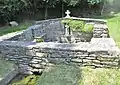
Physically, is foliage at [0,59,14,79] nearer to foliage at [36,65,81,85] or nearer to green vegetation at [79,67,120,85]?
foliage at [36,65,81,85]

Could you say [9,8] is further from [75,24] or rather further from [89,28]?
[89,28]

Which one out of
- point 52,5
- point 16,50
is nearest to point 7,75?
point 16,50

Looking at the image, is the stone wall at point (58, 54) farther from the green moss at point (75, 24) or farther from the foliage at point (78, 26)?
the green moss at point (75, 24)

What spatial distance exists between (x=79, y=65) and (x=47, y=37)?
5.09 metres

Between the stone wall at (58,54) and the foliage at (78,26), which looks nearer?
the stone wall at (58,54)

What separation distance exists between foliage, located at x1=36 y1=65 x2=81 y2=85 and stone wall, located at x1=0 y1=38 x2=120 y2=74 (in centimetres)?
22

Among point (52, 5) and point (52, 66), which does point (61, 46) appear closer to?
point (52, 66)

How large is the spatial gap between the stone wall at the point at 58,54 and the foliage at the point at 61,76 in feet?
0.73

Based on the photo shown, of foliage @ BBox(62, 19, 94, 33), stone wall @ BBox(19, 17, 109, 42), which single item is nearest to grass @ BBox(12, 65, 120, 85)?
stone wall @ BBox(19, 17, 109, 42)

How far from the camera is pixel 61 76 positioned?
6.41 metres

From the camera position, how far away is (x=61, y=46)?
7.07 m

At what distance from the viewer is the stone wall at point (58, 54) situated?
6.52m

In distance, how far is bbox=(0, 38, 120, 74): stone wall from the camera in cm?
652

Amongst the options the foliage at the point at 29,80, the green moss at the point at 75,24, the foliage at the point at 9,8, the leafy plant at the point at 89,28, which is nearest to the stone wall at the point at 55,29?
the leafy plant at the point at 89,28
